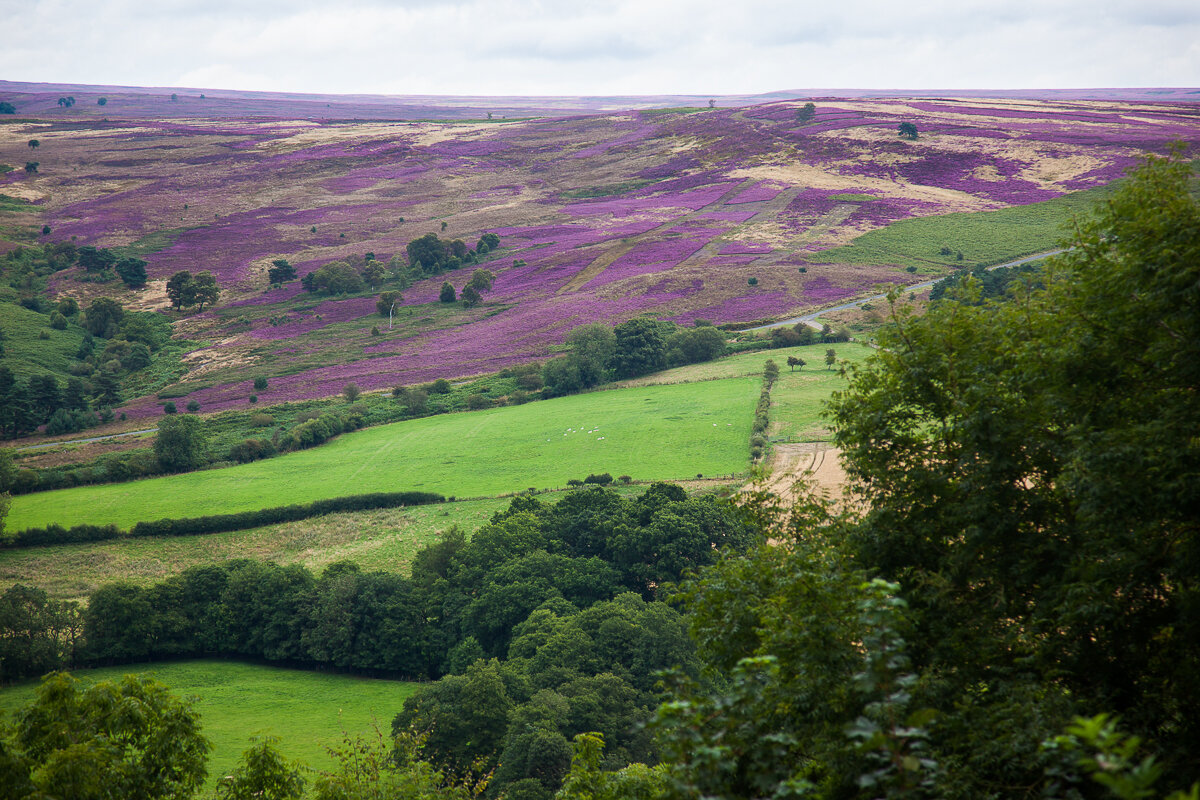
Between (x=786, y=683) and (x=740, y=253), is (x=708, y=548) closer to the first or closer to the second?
(x=786, y=683)

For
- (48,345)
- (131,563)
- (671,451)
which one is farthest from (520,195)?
(131,563)

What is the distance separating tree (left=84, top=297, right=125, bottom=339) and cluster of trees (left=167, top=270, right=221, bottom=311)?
10346mm

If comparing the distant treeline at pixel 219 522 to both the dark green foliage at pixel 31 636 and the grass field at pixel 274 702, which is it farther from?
the grass field at pixel 274 702

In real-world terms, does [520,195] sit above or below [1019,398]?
above

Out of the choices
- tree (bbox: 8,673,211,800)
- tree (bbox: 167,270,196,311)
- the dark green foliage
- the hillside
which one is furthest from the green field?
tree (bbox: 167,270,196,311)

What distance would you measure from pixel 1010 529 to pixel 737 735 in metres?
6.77

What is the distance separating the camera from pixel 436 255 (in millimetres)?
132750

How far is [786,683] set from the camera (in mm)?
11586

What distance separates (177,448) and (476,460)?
28903 mm

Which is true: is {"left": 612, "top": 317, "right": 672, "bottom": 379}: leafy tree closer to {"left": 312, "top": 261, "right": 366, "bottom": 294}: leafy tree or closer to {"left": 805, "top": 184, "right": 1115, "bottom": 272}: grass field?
{"left": 805, "top": 184, "right": 1115, "bottom": 272}: grass field

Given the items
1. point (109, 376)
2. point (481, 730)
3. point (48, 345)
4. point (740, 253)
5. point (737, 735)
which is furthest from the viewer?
point (740, 253)

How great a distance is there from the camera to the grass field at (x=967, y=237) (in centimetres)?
10875

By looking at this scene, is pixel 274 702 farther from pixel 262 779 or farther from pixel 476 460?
pixel 476 460

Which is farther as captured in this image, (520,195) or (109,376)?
(520,195)
